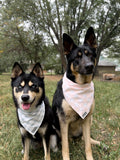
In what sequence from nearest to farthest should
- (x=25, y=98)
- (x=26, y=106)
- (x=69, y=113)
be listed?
(x=25, y=98), (x=26, y=106), (x=69, y=113)

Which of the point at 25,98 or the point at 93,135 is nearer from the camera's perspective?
the point at 25,98

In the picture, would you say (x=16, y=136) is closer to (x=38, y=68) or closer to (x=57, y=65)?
(x=38, y=68)

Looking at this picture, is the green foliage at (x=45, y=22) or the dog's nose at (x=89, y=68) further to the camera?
the green foliage at (x=45, y=22)

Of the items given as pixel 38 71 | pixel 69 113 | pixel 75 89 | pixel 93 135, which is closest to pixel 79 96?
pixel 75 89

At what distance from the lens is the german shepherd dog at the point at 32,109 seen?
86.3 inches

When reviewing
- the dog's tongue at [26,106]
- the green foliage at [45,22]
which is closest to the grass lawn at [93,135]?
the dog's tongue at [26,106]

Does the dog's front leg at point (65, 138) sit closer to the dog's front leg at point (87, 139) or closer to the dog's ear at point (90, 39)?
the dog's front leg at point (87, 139)

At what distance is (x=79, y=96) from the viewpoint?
2.42 meters

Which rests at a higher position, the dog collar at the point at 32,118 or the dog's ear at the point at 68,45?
the dog's ear at the point at 68,45

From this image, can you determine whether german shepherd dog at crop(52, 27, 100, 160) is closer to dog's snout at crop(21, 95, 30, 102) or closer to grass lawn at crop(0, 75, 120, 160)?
grass lawn at crop(0, 75, 120, 160)

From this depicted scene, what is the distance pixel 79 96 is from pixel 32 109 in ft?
3.05

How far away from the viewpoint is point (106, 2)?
14.3 meters

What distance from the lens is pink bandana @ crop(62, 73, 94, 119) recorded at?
2.28 metres

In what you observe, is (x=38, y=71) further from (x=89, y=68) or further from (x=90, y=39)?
(x=90, y=39)
